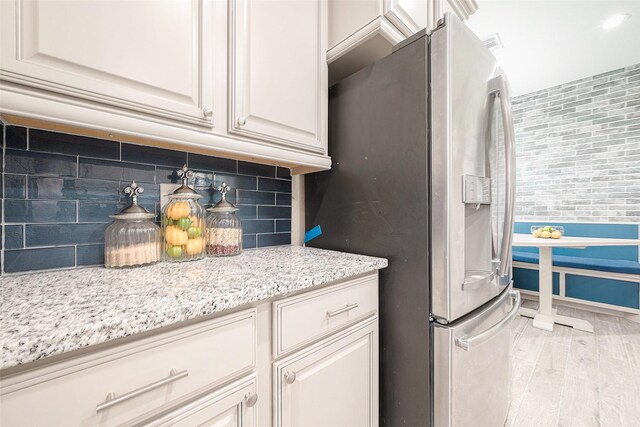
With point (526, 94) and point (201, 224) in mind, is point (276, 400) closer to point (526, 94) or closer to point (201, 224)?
point (201, 224)

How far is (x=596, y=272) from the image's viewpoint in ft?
9.37

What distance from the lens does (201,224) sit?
1074mm

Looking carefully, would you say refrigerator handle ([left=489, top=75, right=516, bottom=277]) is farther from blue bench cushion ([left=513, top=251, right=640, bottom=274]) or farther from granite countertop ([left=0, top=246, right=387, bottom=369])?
blue bench cushion ([left=513, top=251, right=640, bottom=274])

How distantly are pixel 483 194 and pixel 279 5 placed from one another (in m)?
1.09

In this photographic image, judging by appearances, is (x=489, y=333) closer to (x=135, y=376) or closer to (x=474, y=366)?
(x=474, y=366)

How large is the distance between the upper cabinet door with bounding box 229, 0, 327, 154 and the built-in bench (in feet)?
10.9

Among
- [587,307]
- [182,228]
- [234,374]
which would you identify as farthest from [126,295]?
[587,307]

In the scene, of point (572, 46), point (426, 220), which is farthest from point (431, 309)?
point (572, 46)

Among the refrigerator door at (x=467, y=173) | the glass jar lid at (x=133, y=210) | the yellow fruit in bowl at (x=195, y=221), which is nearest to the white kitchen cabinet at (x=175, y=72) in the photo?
the glass jar lid at (x=133, y=210)

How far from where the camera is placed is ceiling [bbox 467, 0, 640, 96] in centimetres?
216

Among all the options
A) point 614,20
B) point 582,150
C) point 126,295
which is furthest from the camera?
point 582,150

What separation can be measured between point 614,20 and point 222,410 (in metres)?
3.84

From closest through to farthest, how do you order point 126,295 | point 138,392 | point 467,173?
point 138,392
point 126,295
point 467,173

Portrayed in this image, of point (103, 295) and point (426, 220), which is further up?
point (426, 220)
